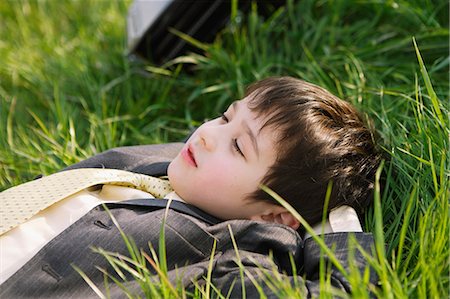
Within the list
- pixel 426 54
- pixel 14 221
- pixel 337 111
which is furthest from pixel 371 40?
pixel 14 221

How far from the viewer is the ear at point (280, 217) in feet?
5.99

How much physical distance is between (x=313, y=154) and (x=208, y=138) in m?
0.26

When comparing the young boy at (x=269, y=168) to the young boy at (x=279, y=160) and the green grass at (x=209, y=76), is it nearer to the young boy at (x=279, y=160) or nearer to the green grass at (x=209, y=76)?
the young boy at (x=279, y=160)

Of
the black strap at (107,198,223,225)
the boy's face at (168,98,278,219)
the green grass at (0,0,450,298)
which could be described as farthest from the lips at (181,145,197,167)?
the green grass at (0,0,450,298)

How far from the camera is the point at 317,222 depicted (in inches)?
71.9

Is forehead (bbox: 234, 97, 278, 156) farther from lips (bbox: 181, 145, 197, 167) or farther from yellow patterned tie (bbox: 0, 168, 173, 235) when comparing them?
yellow patterned tie (bbox: 0, 168, 173, 235)

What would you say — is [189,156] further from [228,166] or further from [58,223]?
[58,223]

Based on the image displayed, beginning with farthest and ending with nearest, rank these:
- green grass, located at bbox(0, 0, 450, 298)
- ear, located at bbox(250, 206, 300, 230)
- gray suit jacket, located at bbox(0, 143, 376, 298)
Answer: green grass, located at bbox(0, 0, 450, 298) → ear, located at bbox(250, 206, 300, 230) → gray suit jacket, located at bbox(0, 143, 376, 298)

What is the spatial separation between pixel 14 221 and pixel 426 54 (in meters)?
1.58

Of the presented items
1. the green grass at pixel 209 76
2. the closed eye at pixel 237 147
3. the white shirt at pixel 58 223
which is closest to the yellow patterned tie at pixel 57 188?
the white shirt at pixel 58 223

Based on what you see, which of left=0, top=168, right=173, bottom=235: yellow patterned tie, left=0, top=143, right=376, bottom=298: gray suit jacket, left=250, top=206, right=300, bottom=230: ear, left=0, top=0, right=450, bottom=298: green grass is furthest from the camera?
left=0, top=0, right=450, bottom=298: green grass

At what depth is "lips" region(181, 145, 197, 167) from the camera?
1833 millimetres

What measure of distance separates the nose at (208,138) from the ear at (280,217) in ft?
0.69

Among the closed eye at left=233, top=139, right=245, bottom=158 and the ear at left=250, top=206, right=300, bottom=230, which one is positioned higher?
the closed eye at left=233, top=139, right=245, bottom=158
